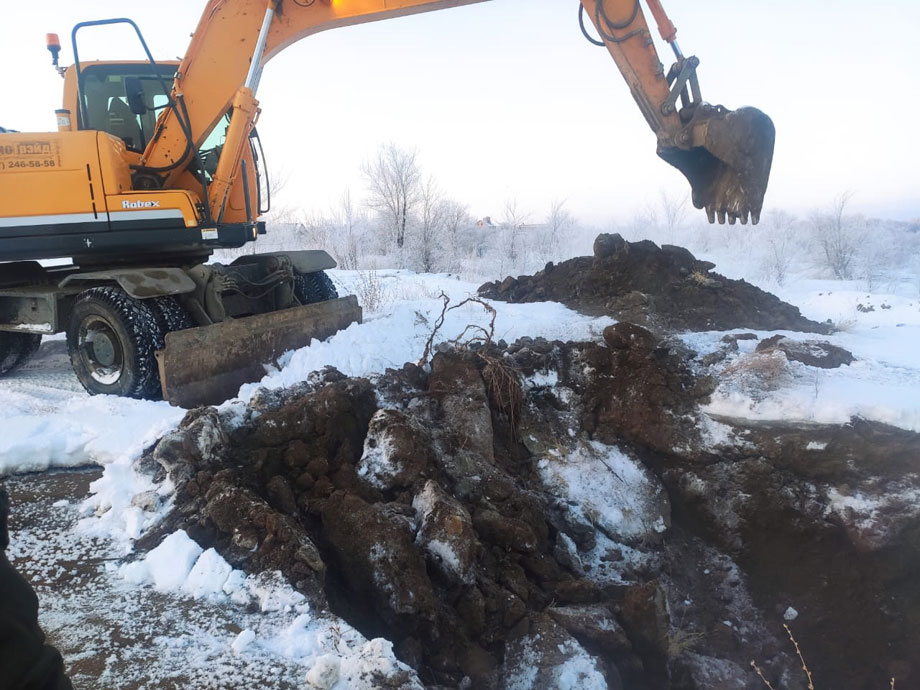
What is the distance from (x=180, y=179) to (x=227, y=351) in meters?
2.04

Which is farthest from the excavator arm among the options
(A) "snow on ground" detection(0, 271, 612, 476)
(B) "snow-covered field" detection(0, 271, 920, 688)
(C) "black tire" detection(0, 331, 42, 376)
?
(C) "black tire" detection(0, 331, 42, 376)

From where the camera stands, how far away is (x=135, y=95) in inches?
242

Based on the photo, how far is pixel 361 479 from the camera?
170 inches

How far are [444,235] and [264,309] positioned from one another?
792 inches

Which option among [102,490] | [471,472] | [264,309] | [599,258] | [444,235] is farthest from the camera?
[444,235]

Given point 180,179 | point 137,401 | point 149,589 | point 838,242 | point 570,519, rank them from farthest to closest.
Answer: point 838,242 → point 180,179 → point 137,401 → point 570,519 → point 149,589

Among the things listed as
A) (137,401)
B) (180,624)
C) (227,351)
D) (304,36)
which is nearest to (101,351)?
(137,401)

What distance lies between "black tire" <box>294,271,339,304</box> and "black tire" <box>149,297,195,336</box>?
1.81 meters

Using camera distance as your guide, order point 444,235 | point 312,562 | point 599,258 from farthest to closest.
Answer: point 444,235 < point 599,258 < point 312,562

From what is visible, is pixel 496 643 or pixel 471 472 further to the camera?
pixel 471 472

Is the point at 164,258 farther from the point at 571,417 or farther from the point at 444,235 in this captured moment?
the point at 444,235

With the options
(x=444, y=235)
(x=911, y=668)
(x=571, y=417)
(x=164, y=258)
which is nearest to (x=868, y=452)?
(x=911, y=668)

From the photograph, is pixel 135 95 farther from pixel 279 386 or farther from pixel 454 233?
pixel 454 233

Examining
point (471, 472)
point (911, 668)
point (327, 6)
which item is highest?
point (327, 6)
